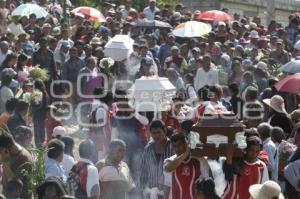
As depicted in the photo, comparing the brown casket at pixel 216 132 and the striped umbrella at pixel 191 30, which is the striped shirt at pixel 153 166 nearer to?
the brown casket at pixel 216 132

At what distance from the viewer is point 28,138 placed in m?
13.1

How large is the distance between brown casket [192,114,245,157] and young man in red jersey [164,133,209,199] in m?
0.46

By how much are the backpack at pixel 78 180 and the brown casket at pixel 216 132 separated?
1.59m

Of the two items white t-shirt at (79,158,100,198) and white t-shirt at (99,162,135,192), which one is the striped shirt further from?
white t-shirt at (79,158,100,198)

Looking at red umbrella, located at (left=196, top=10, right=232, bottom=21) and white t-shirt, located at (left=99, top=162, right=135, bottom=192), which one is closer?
white t-shirt, located at (left=99, top=162, right=135, bottom=192)

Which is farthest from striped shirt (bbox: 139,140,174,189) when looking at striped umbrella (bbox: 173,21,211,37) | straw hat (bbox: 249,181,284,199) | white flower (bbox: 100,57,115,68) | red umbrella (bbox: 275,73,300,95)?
striped umbrella (bbox: 173,21,211,37)

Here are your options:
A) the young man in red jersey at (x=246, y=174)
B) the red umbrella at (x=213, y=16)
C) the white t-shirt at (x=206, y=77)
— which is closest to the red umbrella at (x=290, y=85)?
the white t-shirt at (x=206, y=77)

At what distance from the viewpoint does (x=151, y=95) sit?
16484mm

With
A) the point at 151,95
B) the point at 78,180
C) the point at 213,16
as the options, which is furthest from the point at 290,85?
the point at 213,16

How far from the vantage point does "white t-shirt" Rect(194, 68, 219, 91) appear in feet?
68.2

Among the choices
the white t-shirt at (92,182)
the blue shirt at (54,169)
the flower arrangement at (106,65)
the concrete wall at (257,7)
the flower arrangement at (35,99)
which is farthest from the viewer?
the concrete wall at (257,7)

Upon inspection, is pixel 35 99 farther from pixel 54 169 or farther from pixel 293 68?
pixel 54 169

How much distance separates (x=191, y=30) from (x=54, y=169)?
13.2 m

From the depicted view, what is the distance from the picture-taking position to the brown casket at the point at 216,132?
10844 mm
